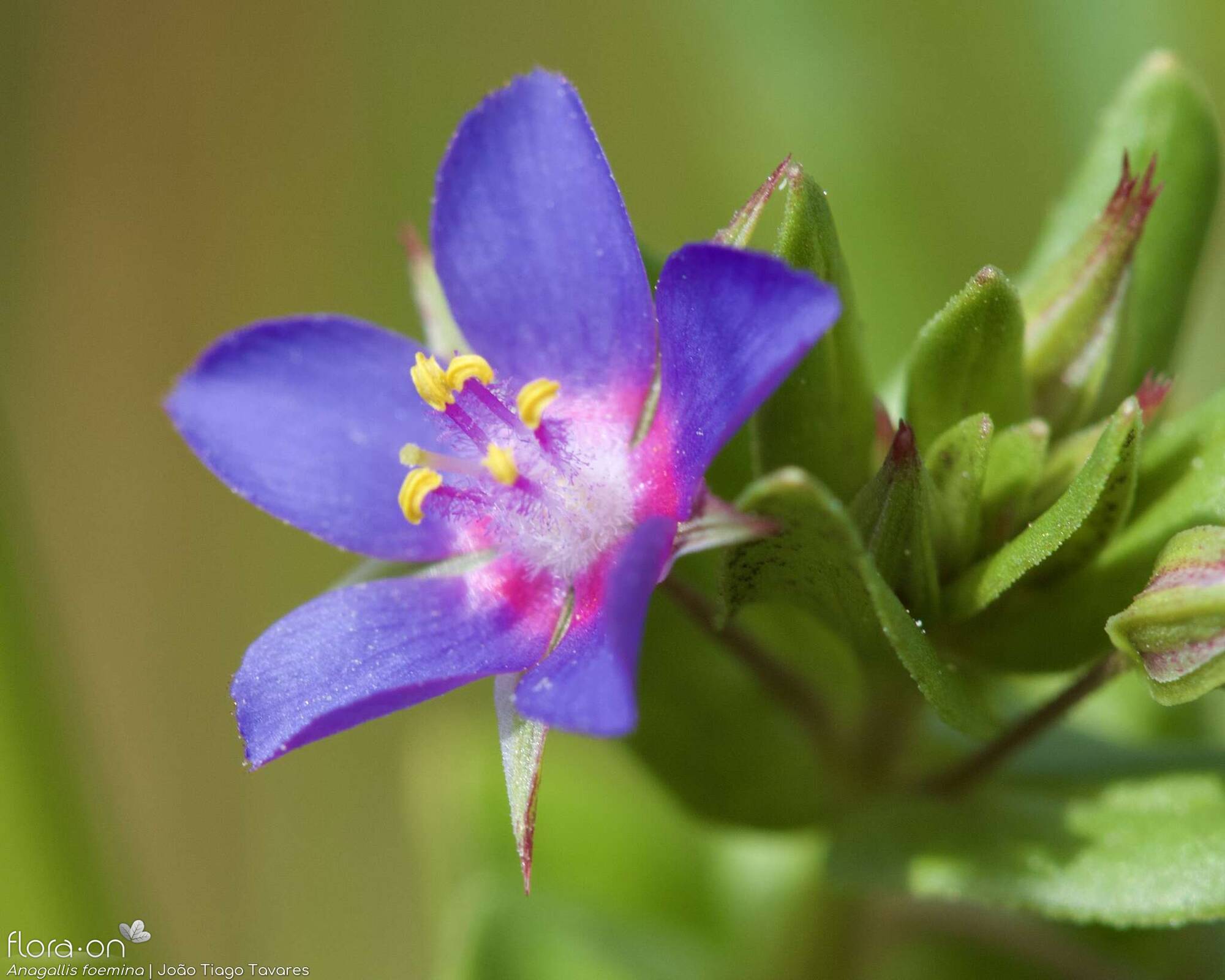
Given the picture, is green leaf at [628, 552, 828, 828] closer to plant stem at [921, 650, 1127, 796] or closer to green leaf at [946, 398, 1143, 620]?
plant stem at [921, 650, 1127, 796]

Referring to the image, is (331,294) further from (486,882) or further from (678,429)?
(678,429)

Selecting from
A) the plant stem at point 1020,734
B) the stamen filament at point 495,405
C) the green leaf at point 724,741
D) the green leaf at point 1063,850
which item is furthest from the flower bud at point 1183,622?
the stamen filament at point 495,405

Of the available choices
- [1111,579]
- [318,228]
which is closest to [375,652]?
[1111,579]

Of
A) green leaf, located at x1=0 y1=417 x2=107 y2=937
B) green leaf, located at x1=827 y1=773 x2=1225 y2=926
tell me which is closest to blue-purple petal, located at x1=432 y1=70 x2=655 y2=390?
green leaf, located at x1=827 y1=773 x2=1225 y2=926

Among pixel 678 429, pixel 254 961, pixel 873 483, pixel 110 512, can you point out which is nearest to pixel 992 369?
pixel 873 483

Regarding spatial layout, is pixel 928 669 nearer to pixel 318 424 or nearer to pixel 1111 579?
pixel 1111 579

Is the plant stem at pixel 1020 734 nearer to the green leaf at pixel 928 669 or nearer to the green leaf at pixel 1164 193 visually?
the green leaf at pixel 928 669

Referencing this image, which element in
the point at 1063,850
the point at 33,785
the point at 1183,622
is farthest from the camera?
the point at 33,785
